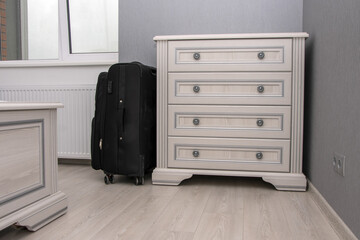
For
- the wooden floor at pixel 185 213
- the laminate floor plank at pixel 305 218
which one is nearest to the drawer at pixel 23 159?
the wooden floor at pixel 185 213

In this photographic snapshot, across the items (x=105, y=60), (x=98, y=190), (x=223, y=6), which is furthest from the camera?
(x=105, y=60)

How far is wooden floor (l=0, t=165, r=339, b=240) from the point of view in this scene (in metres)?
1.40

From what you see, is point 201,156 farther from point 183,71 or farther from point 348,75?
point 348,75

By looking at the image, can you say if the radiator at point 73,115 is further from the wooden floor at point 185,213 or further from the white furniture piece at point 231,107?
the white furniture piece at point 231,107

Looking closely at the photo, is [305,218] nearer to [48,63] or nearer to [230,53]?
[230,53]

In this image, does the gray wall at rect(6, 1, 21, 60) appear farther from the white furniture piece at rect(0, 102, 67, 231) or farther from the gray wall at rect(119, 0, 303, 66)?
the white furniture piece at rect(0, 102, 67, 231)

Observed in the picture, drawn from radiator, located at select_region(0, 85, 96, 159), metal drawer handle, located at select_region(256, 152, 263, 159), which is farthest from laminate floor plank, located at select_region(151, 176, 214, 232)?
radiator, located at select_region(0, 85, 96, 159)

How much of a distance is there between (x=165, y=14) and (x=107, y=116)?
36.4 inches

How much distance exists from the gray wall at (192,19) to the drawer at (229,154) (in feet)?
2.62

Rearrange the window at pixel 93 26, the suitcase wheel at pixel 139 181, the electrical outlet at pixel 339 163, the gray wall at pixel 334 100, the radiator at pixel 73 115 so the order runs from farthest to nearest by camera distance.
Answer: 1. the window at pixel 93 26
2. the radiator at pixel 73 115
3. the suitcase wheel at pixel 139 181
4. the electrical outlet at pixel 339 163
5. the gray wall at pixel 334 100

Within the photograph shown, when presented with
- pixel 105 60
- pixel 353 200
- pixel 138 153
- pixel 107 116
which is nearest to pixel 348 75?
pixel 353 200

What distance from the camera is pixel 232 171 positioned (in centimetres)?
212

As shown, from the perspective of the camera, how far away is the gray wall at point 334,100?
49.8 inches

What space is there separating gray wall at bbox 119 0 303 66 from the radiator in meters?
0.45
